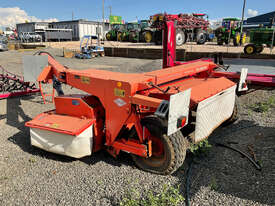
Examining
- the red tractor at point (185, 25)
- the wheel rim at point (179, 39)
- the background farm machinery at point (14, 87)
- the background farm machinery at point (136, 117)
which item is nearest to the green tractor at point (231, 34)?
the red tractor at point (185, 25)

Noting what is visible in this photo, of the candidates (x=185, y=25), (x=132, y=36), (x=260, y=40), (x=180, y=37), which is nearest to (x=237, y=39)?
(x=185, y=25)

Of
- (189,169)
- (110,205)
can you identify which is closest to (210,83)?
(189,169)

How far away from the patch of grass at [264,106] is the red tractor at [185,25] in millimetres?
13022

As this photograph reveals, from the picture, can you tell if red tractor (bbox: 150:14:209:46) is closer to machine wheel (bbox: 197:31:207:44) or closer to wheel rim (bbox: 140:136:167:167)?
machine wheel (bbox: 197:31:207:44)

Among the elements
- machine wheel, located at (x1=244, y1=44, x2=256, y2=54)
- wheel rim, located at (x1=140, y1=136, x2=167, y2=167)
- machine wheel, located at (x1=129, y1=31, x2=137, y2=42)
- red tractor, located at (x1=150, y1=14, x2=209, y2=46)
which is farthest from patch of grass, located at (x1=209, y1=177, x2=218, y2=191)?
machine wheel, located at (x1=129, y1=31, x2=137, y2=42)

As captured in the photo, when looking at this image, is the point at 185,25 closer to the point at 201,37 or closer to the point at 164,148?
the point at 201,37

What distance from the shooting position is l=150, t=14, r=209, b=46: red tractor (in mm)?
18734

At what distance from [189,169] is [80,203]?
1427 millimetres

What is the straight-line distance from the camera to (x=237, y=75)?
169 inches

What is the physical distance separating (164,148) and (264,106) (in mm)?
3587

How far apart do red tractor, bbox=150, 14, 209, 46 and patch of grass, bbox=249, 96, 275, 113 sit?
1302 centimetres

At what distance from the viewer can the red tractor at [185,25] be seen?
1873 cm

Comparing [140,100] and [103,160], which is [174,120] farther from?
[103,160]

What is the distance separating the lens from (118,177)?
3096 millimetres
